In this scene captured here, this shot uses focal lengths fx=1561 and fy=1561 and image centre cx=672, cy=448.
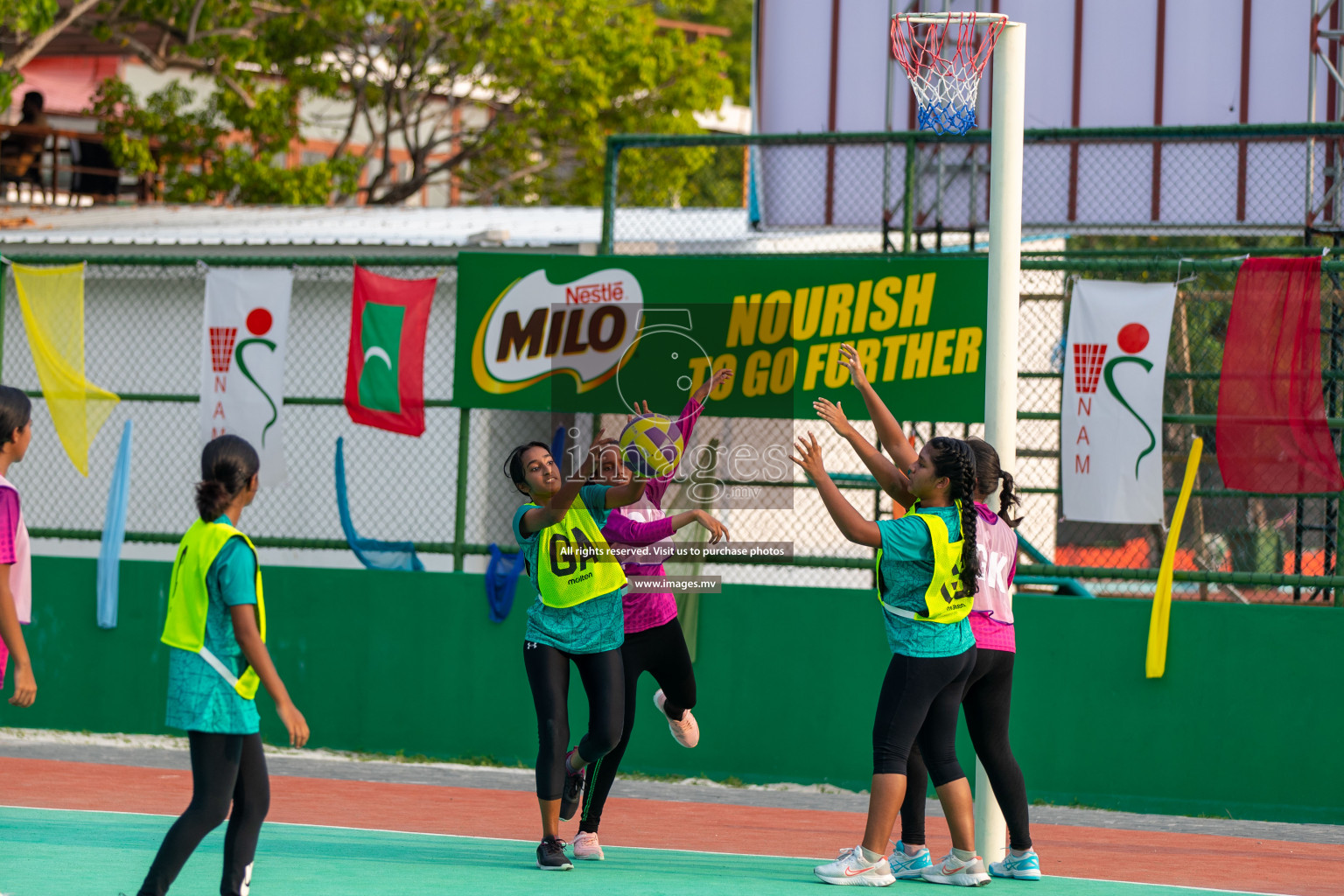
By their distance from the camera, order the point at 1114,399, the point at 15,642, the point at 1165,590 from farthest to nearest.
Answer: the point at 1114,399 → the point at 1165,590 → the point at 15,642

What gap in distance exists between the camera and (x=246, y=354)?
35.0ft

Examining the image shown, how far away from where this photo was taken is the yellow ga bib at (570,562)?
6.89 meters

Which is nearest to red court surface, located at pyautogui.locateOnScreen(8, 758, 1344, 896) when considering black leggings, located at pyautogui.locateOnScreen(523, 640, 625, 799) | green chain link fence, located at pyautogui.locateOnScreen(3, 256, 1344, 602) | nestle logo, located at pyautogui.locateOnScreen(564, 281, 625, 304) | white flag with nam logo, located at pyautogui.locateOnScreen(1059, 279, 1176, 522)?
black leggings, located at pyautogui.locateOnScreen(523, 640, 625, 799)

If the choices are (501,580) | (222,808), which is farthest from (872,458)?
(501,580)

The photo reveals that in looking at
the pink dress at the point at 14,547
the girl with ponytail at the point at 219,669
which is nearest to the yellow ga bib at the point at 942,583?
the girl with ponytail at the point at 219,669

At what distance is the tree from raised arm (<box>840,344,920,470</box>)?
58.1 feet

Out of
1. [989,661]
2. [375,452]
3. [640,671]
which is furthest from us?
[375,452]

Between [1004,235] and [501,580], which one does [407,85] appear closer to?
[501,580]

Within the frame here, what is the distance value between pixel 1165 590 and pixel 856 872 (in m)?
3.47

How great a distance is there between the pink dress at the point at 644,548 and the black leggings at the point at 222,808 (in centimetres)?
212

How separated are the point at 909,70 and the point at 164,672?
651cm

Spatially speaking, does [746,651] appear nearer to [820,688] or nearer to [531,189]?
[820,688]

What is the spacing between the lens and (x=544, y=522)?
6.77 meters

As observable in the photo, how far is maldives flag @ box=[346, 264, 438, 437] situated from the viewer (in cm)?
1038
